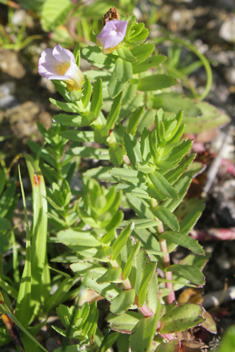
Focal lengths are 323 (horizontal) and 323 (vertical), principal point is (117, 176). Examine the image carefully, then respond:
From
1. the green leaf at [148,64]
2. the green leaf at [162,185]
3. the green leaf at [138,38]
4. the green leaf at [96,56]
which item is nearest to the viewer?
the green leaf at [162,185]

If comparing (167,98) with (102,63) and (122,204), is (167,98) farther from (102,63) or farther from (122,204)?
(122,204)

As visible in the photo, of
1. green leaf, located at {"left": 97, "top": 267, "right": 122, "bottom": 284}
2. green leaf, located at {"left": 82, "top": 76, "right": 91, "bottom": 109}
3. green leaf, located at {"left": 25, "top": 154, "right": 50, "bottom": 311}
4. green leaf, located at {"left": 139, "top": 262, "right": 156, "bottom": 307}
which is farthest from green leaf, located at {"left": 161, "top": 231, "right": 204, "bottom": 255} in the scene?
green leaf, located at {"left": 82, "top": 76, "right": 91, "bottom": 109}

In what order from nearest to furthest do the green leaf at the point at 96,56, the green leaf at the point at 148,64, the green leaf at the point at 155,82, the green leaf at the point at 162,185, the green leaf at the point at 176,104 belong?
the green leaf at the point at 162,185 < the green leaf at the point at 96,56 < the green leaf at the point at 148,64 < the green leaf at the point at 155,82 < the green leaf at the point at 176,104

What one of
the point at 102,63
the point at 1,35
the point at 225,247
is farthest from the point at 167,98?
the point at 1,35

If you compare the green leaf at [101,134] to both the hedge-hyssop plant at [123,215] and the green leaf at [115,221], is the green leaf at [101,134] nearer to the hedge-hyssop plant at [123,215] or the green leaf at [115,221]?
the hedge-hyssop plant at [123,215]

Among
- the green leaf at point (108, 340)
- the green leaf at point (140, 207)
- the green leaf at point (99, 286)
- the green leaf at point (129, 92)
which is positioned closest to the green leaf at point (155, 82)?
the green leaf at point (129, 92)

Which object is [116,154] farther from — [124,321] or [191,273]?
[124,321]

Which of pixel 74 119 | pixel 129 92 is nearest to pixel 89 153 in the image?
pixel 74 119
